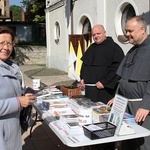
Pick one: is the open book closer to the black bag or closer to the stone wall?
the black bag

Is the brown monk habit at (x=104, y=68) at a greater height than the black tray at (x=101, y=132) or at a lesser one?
greater

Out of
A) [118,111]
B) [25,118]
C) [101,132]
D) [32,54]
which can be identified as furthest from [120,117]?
[32,54]

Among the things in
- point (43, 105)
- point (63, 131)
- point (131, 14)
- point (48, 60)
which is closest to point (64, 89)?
point (43, 105)

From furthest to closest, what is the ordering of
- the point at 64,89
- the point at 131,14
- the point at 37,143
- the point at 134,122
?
the point at 131,14 → the point at 37,143 → the point at 64,89 → the point at 134,122

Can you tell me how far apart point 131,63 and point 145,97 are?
0.43 m

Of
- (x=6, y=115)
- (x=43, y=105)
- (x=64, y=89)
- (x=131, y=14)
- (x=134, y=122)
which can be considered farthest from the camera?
(x=131, y=14)

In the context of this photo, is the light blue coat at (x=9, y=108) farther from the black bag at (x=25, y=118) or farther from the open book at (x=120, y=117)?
the open book at (x=120, y=117)

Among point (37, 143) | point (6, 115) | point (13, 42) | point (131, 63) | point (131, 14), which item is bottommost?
point (37, 143)

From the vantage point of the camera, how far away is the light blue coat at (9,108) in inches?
89.4

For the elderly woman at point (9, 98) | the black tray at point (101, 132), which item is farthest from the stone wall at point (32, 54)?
the black tray at point (101, 132)

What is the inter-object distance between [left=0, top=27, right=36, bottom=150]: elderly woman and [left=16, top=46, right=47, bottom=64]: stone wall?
67.4 ft

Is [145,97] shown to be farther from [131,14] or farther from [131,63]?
[131,14]

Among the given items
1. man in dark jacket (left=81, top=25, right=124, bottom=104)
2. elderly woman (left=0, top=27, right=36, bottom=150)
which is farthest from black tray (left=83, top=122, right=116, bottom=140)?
man in dark jacket (left=81, top=25, right=124, bottom=104)

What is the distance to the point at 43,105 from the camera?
3410 millimetres
